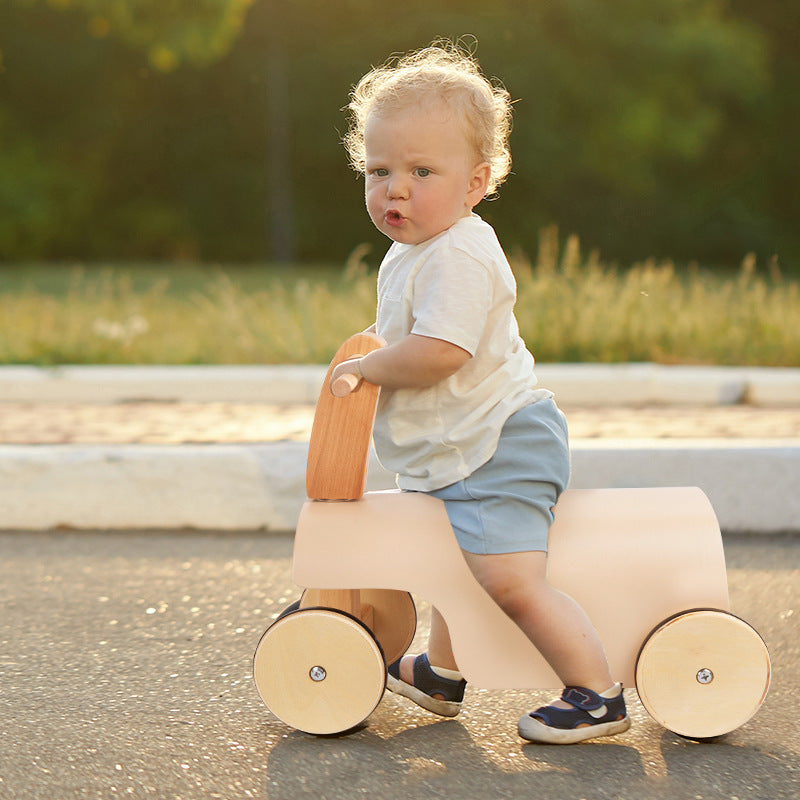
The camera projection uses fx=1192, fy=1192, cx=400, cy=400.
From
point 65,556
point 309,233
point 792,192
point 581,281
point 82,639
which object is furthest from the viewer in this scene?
point 792,192

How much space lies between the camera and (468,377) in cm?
247

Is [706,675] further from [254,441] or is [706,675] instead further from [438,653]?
[254,441]

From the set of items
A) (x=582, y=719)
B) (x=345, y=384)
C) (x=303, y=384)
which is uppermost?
(x=345, y=384)

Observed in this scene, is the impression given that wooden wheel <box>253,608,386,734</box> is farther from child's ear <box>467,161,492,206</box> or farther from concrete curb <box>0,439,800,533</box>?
concrete curb <box>0,439,800,533</box>

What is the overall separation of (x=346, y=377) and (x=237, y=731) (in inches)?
31.4

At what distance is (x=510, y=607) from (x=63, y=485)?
8.00ft

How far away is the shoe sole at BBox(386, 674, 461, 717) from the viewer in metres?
2.64

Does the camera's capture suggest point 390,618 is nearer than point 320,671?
No

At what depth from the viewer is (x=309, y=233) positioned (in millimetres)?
29703

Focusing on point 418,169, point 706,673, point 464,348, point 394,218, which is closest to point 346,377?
point 464,348

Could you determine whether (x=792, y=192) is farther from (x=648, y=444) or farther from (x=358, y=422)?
(x=358, y=422)

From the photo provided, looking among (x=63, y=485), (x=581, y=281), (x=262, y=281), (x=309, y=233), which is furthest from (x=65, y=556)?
(x=309, y=233)

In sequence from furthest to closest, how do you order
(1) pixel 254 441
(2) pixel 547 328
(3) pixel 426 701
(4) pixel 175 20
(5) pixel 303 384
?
(4) pixel 175 20 → (2) pixel 547 328 → (5) pixel 303 384 → (1) pixel 254 441 → (3) pixel 426 701

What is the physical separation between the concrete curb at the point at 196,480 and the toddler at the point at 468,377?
1.87 meters
